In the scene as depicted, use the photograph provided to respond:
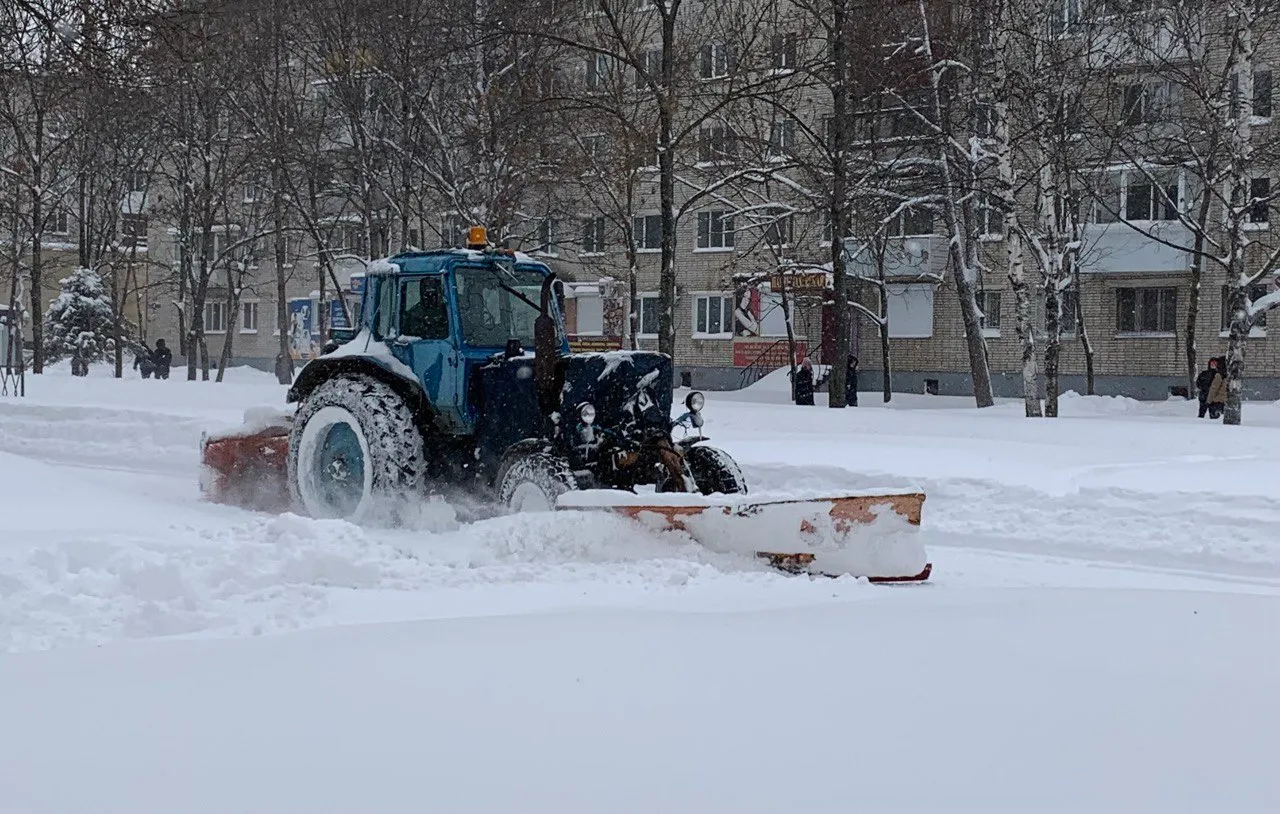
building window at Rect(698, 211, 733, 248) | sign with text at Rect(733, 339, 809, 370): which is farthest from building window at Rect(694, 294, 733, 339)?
Result: building window at Rect(698, 211, 733, 248)

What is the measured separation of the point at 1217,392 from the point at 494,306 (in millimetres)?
21003

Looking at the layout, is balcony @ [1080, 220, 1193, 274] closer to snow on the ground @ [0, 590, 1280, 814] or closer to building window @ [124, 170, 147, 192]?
building window @ [124, 170, 147, 192]

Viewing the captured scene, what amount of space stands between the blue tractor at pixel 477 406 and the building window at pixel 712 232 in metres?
34.4

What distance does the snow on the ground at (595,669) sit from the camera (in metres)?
4.32

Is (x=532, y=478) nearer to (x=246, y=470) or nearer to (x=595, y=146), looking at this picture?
(x=246, y=470)

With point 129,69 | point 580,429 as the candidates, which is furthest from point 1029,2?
point 580,429

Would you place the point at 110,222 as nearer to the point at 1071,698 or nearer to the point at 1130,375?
the point at 1130,375

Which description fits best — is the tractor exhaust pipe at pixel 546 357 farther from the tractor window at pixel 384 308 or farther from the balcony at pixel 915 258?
the balcony at pixel 915 258

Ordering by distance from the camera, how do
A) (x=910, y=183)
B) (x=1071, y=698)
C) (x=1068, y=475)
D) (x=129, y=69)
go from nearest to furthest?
(x=1071, y=698) → (x=1068, y=475) → (x=129, y=69) → (x=910, y=183)

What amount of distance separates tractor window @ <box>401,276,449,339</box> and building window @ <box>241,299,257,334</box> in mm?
51402

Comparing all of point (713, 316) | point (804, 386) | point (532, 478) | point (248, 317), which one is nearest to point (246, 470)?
point (532, 478)

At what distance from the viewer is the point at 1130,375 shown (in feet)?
129

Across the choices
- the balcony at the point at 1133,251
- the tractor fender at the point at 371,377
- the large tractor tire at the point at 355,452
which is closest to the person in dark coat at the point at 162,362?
the balcony at the point at 1133,251

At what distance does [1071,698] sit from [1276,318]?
114 ft
